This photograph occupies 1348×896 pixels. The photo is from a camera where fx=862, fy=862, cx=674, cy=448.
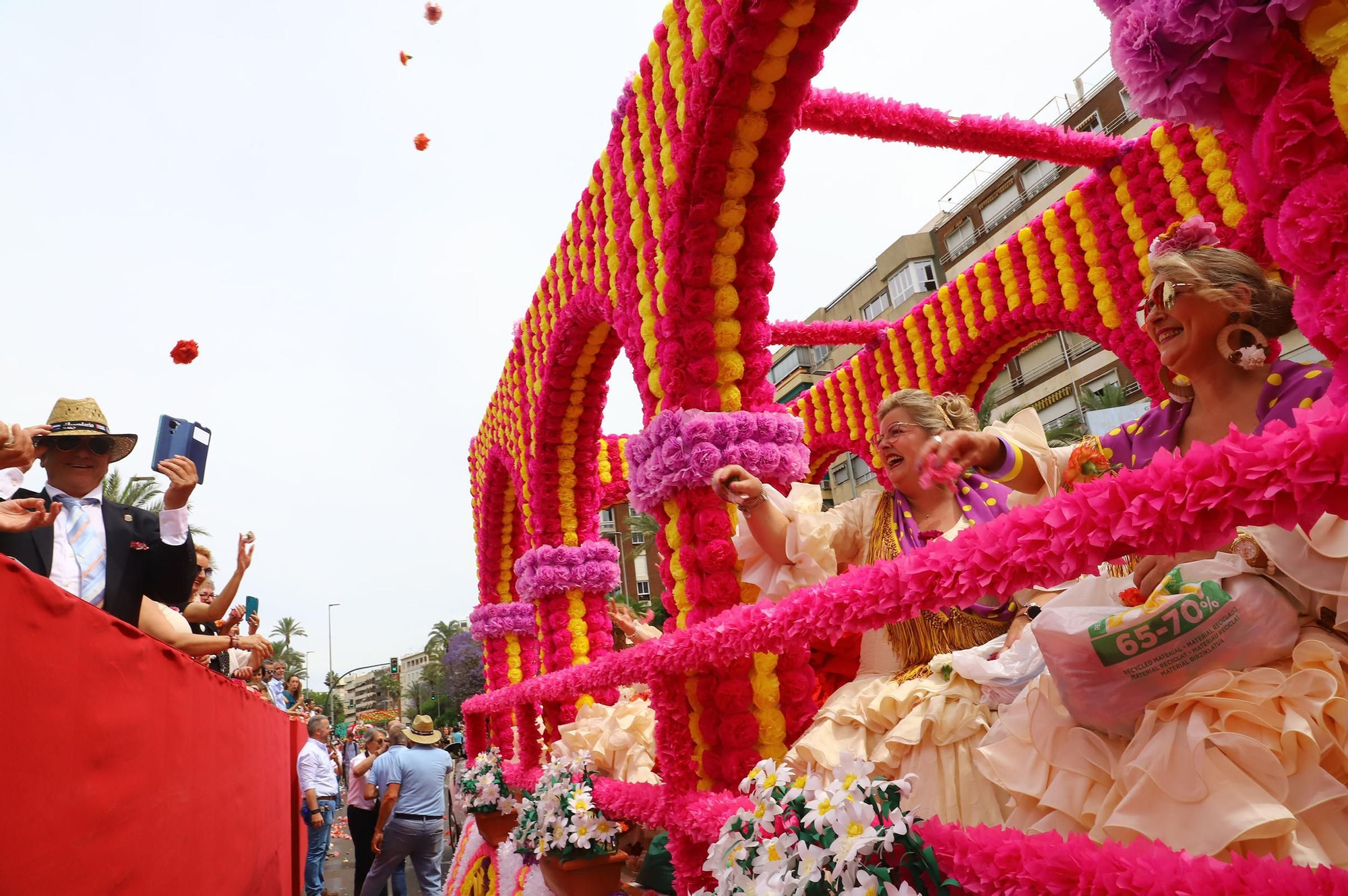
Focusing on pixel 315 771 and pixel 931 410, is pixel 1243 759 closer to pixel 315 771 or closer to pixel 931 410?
pixel 931 410

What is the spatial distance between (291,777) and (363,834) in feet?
2.63

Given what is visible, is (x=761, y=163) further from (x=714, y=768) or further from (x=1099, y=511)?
(x=1099, y=511)

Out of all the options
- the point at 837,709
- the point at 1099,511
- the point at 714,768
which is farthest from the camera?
the point at 714,768

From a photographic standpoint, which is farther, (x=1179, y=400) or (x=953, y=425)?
(x=953, y=425)

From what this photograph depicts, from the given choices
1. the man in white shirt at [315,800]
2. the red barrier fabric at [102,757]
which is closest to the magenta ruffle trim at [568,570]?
the red barrier fabric at [102,757]

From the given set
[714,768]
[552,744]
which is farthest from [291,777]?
[714,768]

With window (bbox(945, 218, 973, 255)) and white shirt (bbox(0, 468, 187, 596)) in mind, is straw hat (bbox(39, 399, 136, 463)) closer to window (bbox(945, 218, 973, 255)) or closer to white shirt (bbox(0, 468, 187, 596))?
white shirt (bbox(0, 468, 187, 596))

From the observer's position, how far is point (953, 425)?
2.76m

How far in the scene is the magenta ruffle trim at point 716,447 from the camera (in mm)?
3156

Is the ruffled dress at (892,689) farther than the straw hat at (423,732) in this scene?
No

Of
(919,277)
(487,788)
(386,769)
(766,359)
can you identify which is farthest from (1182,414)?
(919,277)

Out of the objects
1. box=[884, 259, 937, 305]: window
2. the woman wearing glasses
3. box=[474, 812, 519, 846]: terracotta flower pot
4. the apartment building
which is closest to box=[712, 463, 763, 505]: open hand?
the woman wearing glasses

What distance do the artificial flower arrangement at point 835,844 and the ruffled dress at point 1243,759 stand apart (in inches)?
10.0

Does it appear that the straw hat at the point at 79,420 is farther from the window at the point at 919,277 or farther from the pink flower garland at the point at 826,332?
the window at the point at 919,277
